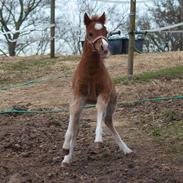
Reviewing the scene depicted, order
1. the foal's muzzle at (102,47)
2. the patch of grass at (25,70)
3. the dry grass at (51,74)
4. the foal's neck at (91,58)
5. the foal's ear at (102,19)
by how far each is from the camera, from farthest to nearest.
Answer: the patch of grass at (25,70) → the dry grass at (51,74) → the foal's neck at (91,58) → the foal's ear at (102,19) → the foal's muzzle at (102,47)

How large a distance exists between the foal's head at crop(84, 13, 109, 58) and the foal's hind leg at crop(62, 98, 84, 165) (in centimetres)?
60

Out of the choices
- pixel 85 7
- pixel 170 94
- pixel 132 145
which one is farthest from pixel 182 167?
pixel 85 7

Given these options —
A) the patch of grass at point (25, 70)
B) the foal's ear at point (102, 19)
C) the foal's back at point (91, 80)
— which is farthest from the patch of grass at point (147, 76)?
the foal's ear at point (102, 19)

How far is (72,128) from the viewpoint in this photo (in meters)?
5.41

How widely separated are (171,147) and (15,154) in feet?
6.15

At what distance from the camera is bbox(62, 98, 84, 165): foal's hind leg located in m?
5.30

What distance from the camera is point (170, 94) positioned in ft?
29.4

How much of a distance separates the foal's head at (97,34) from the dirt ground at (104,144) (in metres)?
1.20

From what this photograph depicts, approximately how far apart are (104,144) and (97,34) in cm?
183

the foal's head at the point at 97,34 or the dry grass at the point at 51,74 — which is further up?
the foal's head at the point at 97,34

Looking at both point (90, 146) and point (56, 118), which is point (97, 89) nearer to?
point (90, 146)

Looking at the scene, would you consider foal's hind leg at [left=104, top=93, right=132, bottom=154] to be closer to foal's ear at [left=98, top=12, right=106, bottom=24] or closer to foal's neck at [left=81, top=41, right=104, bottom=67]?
foal's neck at [left=81, top=41, right=104, bottom=67]

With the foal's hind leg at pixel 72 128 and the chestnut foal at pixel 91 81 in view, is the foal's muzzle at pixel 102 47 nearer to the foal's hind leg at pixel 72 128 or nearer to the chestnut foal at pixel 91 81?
the chestnut foal at pixel 91 81

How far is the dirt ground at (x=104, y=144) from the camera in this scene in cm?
498
